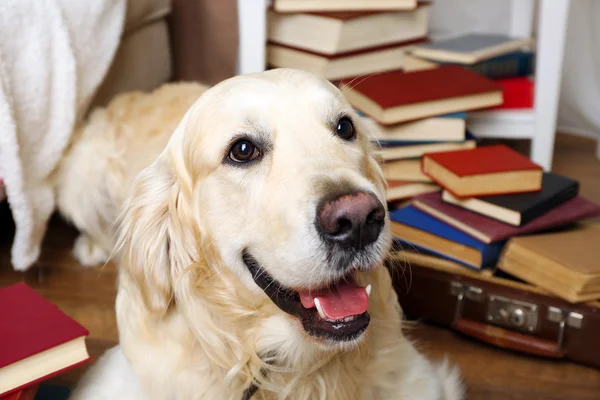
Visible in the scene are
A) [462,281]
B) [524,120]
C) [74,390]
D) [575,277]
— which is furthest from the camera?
[524,120]

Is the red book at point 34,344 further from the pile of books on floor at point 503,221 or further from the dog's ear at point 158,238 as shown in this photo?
the pile of books on floor at point 503,221

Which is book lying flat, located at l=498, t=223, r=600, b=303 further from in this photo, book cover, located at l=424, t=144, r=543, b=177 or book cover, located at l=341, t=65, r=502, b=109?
book cover, located at l=341, t=65, r=502, b=109

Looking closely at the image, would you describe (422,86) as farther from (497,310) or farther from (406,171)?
(497,310)

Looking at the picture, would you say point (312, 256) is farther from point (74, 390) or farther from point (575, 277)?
point (575, 277)

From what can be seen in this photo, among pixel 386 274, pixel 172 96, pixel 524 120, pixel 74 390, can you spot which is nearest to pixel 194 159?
pixel 386 274

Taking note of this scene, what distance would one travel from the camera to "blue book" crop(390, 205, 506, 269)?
68.3 inches

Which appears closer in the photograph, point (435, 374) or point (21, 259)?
point (435, 374)

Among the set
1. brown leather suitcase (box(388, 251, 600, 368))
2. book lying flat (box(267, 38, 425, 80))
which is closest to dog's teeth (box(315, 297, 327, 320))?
brown leather suitcase (box(388, 251, 600, 368))

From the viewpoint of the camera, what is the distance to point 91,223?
218 cm

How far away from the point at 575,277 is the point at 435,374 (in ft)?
1.32

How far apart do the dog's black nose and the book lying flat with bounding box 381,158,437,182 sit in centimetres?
101

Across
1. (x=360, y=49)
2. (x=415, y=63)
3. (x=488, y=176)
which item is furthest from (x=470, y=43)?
(x=488, y=176)

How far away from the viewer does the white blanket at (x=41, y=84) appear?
1834 mm

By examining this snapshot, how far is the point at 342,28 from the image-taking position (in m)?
2.27
